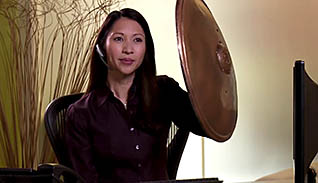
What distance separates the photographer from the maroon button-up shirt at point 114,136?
57.4 inches

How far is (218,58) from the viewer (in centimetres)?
129

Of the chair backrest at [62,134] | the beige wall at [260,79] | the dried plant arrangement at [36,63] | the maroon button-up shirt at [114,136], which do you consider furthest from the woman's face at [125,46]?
the beige wall at [260,79]

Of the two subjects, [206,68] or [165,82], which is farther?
[165,82]

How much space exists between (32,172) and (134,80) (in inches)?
29.2

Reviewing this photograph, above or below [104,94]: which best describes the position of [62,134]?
below

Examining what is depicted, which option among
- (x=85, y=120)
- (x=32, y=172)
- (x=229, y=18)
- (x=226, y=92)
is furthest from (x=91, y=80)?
(x=229, y=18)

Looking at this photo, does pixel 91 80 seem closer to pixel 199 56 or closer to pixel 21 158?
pixel 199 56

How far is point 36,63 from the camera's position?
2.71m

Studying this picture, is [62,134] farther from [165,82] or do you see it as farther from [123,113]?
[165,82]

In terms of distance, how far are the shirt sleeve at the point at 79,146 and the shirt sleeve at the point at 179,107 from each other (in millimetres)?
230

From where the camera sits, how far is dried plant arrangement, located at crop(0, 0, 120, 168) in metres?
2.67

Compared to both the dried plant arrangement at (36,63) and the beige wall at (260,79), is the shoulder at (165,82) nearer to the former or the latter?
the dried plant arrangement at (36,63)

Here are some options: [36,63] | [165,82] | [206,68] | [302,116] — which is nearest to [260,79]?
[36,63]

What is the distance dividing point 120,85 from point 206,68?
34 centimetres
